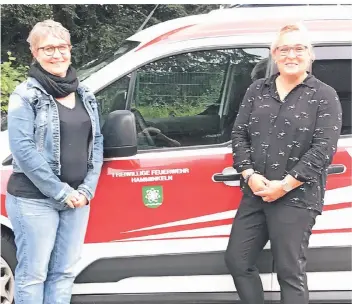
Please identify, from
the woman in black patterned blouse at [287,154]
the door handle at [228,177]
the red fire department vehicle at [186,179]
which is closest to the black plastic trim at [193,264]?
the red fire department vehicle at [186,179]

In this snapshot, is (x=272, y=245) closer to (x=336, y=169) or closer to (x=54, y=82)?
(x=336, y=169)

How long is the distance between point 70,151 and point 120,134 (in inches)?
13.7

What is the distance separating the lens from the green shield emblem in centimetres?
332

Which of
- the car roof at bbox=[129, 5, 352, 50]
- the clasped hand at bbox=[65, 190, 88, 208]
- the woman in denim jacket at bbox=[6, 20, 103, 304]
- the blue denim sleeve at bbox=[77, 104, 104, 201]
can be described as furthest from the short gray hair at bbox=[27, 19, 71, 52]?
the clasped hand at bbox=[65, 190, 88, 208]

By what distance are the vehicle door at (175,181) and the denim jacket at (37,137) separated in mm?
515

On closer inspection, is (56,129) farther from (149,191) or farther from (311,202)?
(311,202)

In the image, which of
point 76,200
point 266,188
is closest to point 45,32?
point 76,200

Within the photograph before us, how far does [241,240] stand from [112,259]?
788 mm

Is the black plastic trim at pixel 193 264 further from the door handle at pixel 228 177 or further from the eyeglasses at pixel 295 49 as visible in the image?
the eyeglasses at pixel 295 49

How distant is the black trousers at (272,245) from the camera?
298cm

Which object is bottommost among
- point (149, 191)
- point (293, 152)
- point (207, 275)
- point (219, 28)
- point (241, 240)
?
point (207, 275)

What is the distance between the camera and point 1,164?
130 inches

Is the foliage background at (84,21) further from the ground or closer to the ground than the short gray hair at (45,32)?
further from the ground

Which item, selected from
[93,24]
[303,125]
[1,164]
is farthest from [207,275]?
[93,24]
